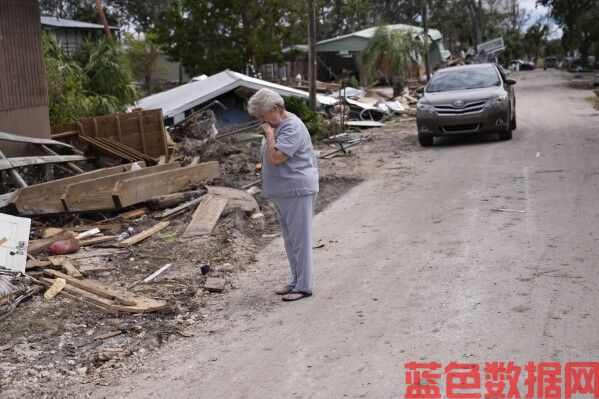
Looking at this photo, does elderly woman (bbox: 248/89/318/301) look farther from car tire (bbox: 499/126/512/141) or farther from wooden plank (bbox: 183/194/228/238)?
car tire (bbox: 499/126/512/141)

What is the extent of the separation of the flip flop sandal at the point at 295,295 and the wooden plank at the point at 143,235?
2921mm

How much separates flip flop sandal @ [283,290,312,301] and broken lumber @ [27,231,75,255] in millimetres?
3298

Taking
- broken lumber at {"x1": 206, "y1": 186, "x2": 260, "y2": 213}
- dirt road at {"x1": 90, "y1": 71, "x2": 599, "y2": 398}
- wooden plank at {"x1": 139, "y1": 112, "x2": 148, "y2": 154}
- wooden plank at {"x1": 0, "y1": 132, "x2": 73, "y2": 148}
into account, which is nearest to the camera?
dirt road at {"x1": 90, "y1": 71, "x2": 599, "y2": 398}

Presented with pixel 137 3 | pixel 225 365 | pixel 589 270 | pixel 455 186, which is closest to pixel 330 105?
pixel 455 186

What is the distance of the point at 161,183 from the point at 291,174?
16.8ft

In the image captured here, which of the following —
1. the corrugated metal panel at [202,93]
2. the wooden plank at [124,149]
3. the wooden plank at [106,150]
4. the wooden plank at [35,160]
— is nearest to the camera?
the wooden plank at [35,160]

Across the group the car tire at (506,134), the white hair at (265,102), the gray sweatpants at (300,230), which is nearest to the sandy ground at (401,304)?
the gray sweatpants at (300,230)

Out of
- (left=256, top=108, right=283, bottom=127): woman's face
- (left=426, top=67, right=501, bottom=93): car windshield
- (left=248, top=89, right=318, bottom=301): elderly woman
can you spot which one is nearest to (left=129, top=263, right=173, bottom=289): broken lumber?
(left=248, top=89, right=318, bottom=301): elderly woman

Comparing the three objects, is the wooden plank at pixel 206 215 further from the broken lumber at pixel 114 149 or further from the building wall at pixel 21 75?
the building wall at pixel 21 75

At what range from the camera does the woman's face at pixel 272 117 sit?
6359 millimetres

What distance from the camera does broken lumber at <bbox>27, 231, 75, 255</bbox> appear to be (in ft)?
27.5

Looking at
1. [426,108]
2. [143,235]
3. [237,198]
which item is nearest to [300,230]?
[143,235]

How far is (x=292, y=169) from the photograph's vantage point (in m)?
6.46

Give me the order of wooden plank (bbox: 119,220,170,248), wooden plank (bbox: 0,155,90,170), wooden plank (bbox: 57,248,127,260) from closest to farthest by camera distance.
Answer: wooden plank (bbox: 57,248,127,260), wooden plank (bbox: 119,220,170,248), wooden plank (bbox: 0,155,90,170)
